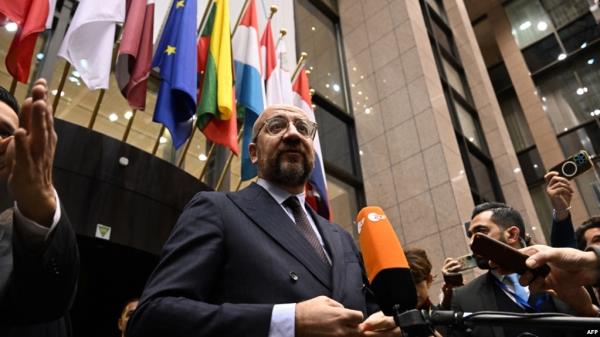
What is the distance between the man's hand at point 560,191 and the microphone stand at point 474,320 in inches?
86.9

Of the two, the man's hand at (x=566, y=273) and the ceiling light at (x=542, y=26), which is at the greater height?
the ceiling light at (x=542, y=26)

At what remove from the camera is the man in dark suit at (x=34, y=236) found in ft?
3.45

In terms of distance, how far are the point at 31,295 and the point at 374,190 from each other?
7.84m

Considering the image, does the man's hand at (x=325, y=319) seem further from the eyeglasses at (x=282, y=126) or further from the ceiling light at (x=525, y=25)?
the ceiling light at (x=525, y=25)

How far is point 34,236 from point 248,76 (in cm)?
449

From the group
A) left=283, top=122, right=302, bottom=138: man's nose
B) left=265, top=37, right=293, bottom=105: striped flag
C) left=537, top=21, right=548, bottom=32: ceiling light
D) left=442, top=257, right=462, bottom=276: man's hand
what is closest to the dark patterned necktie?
left=283, top=122, right=302, bottom=138: man's nose

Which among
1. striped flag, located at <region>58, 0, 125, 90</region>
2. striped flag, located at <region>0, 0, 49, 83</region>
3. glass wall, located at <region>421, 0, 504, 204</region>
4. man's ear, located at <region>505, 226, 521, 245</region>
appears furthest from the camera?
glass wall, located at <region>421, 0, 504, 204</region>

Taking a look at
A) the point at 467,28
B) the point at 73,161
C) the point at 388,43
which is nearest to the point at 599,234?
the point at 73,161

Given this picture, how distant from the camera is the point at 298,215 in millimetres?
1706

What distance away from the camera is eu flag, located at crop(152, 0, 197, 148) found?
4.59 meters

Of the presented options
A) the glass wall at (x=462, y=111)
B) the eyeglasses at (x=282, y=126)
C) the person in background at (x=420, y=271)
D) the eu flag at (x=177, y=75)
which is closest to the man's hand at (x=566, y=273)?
the eyeglasses at (x=282, y=126)

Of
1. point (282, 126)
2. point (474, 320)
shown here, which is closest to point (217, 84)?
point (282, 126)

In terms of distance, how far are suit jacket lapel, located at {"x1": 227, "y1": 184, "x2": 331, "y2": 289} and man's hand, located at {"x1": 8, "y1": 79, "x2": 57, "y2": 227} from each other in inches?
24.8

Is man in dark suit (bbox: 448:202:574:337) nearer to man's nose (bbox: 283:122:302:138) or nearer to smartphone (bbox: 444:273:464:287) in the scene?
smartphone (bbox: 444:273:464:287)
